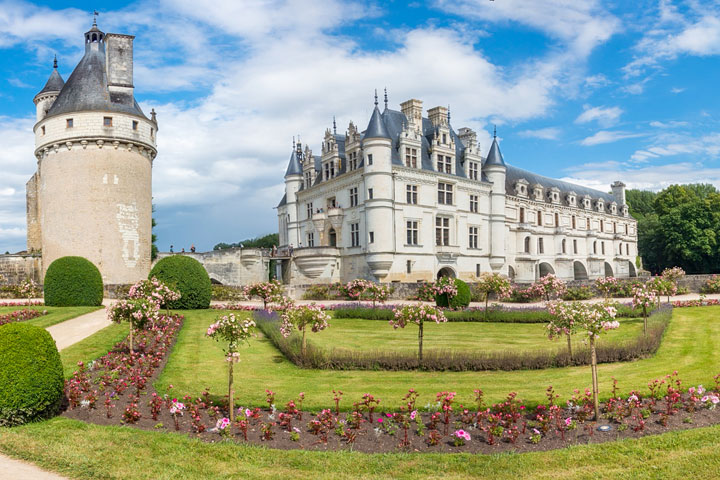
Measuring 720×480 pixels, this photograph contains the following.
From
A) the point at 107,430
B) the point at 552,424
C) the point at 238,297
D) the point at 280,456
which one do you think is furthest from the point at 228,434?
the point at 238,297

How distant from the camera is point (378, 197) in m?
35.4

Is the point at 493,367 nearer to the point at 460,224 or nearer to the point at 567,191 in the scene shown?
the point at 460,224

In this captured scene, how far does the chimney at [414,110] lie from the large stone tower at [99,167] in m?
17.6

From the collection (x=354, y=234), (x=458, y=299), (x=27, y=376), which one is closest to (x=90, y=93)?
(x=354, y=234)

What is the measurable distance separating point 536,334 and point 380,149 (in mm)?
20116

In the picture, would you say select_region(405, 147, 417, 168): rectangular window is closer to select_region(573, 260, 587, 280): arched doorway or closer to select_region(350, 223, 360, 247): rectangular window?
select_region(350, 223, 360, 247): rectangular window

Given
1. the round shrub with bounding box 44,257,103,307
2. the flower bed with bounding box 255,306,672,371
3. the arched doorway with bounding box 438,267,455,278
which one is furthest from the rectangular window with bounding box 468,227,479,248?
the flower bed with bounding box 255,306,672,371

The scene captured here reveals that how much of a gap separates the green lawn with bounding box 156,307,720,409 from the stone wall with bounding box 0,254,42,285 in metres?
20.7

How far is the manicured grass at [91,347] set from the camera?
11.9 metres

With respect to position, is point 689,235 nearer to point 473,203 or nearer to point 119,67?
point 473,203

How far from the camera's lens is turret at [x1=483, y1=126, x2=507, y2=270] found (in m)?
42.1

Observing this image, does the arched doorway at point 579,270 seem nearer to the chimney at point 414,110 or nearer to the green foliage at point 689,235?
the green foliage at point 689,235

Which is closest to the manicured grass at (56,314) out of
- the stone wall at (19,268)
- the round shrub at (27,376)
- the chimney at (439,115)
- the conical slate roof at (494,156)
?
the stone wall at (19,268)

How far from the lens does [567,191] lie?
58281 mm
